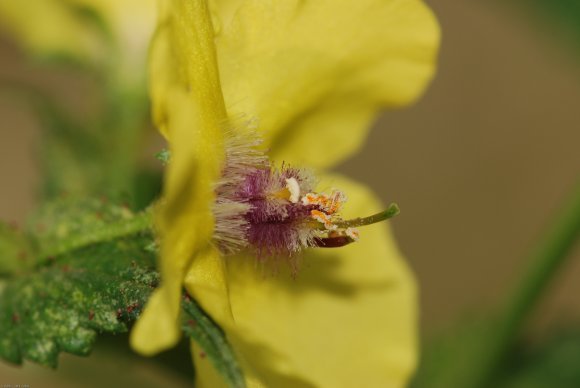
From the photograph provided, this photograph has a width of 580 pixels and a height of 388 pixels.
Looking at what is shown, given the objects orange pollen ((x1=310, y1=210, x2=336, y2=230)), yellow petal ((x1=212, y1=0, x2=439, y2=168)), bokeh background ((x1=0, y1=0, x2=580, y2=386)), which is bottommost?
bokeh background ((x1=0, y1=0, x2=580, y2=386))

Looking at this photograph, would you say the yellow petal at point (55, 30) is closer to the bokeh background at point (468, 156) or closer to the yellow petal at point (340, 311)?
the yellow petal at point (340, 311)

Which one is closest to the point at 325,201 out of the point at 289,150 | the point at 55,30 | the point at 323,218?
the point at 323,218

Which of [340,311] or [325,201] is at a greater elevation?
[325,201]

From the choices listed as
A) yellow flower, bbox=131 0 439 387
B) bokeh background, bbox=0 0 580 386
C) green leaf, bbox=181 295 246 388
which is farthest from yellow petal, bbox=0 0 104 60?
bokeh background, bbox=0 0 580 386

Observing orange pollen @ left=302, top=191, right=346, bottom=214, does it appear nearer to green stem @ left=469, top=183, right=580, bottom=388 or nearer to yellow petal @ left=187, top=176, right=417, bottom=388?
yellow petal @ left=187, top=176, right=417, bottom=388

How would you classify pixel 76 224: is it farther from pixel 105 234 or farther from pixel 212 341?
pixel 212 341

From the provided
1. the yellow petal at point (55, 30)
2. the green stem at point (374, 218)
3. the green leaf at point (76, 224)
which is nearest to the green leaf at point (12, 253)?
the green leaf at point (76, 224)
